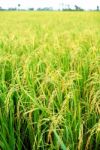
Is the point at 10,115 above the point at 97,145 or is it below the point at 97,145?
above


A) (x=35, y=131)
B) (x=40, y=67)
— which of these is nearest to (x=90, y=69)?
(x=40, y=67)

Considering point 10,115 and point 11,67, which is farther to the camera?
point 11,67

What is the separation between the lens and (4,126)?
141 cm

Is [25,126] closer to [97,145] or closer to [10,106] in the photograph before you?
[10,106]

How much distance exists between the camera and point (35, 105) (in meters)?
1.40

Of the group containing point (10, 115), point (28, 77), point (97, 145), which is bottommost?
point (97, 145)

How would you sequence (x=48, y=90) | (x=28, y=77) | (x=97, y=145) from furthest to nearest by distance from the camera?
(x=28, y=77) < (x=48, y=90) < (x=97, y=145)

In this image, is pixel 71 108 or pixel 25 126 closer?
pixel 71 108

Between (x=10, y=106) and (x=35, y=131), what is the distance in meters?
0.15

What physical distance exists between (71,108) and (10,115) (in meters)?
0.25

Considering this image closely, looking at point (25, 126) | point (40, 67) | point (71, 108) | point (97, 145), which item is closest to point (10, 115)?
point (25, 126)

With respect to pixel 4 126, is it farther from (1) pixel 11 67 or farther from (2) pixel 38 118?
(1) pixel 11 67

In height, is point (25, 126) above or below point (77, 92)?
below

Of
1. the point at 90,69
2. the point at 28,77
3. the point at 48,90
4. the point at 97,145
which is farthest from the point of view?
the point at 90,69
